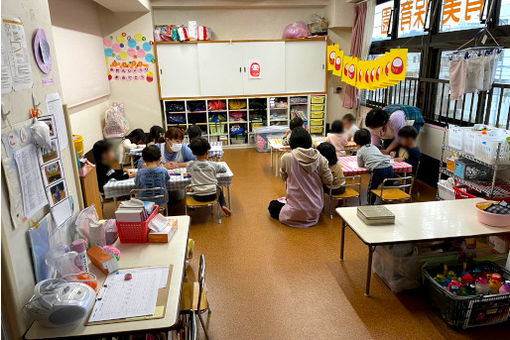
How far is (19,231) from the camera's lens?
165 cm

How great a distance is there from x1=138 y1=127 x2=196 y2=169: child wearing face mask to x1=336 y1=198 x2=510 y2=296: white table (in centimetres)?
231

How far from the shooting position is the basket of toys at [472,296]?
2.42 m

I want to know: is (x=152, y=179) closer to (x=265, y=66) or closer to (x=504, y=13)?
(x=504, y=13)

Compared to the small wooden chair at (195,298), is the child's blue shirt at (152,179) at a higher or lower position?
higher

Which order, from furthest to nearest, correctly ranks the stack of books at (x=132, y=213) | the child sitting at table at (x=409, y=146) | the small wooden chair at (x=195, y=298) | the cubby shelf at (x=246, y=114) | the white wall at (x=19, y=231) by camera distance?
the cubby shelf at (x=246, y=114) < the child sitting at table at (x=409, y=146) < the stack of books at (x=132, y=213) < the small wooden chair at (x=195, y=298) < the white wall at (x=19, y=231)

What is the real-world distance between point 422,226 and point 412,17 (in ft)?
14.2

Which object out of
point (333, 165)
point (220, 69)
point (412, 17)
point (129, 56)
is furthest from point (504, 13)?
point (129, 56)

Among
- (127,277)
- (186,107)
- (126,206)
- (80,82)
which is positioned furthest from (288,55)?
(127,277)

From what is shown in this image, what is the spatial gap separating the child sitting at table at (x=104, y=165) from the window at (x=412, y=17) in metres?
4.82

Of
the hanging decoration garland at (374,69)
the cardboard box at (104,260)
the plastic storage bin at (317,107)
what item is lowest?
the cardboard box at (104,260)

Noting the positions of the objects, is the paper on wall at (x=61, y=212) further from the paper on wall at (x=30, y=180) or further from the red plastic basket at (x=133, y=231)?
the red plastic basket at (x=133, y=231)

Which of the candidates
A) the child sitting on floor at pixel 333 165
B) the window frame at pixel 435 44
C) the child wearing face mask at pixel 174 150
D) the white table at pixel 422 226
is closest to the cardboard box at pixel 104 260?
the white table at pixel 422 226

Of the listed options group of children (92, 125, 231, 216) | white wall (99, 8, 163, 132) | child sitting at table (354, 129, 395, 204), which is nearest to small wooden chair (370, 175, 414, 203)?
child sitting at table (354, 129, 395, 204)

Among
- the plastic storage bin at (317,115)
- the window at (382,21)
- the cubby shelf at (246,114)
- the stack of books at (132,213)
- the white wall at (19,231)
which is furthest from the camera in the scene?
the plastic storage bin at (317,115)
